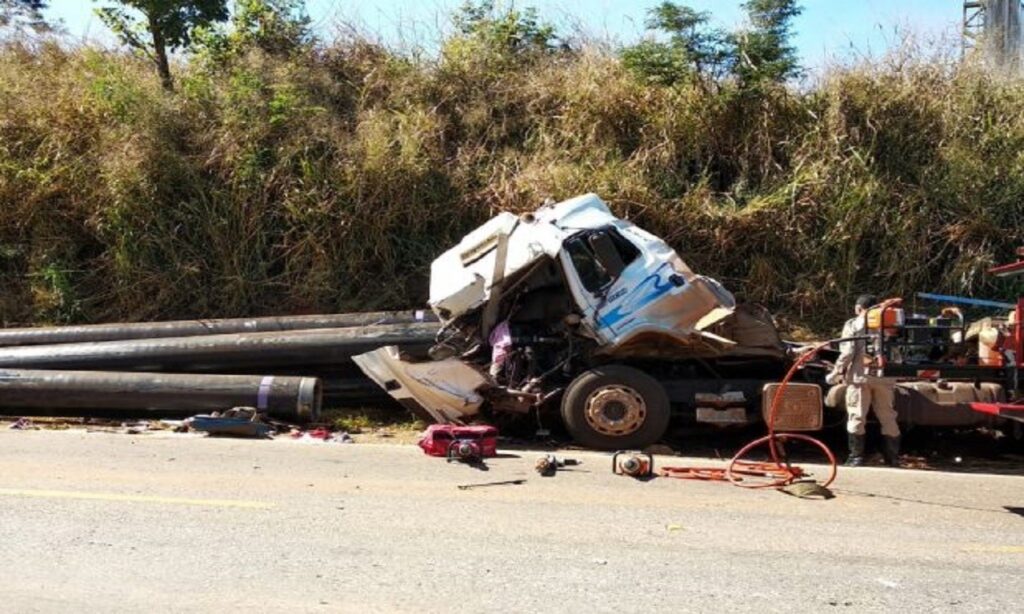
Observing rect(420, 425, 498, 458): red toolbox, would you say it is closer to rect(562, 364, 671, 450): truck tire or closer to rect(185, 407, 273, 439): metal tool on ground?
rect(562, 364, 671, 450): truck tire

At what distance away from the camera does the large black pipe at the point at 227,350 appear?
400 inches

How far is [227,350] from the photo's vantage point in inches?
410

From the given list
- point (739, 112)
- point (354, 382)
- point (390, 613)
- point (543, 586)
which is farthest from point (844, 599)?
point (739, 112)

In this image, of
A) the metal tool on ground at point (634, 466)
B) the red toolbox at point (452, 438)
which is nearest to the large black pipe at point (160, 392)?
the red toolbox at point (452, 438)

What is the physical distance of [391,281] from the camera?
13867 millimetres

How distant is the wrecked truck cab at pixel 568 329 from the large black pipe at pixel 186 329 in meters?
1.83

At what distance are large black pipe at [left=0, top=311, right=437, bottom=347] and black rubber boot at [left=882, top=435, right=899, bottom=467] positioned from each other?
5.50 m

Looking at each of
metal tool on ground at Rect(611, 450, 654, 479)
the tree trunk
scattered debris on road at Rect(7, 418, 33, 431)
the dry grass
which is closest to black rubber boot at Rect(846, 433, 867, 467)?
metal tool on ground at Rect(611, 450, 654, 479)

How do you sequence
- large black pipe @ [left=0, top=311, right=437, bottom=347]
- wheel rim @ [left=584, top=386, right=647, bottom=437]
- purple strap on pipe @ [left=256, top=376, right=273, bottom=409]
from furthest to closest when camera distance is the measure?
large black pipe @ [left=0, top=311, right=437, bottom=347]
purple strap on pipe @ [left=256, top=376, right=273, bottom=409]
wheel rim @ [left=584, top=386, right=647, bottom=437]

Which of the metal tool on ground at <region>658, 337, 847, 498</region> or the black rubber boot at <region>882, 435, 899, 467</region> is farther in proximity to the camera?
the black rubber boot at <region>882, 435, 899, 467</region>

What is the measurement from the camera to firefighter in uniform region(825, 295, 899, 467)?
8141 millimetres

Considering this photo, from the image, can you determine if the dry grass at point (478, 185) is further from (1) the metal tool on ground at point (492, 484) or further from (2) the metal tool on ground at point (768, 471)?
(1) the metal tool on ground at point (492, 484)

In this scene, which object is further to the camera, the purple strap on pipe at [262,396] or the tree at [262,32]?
the tree at [262,32]

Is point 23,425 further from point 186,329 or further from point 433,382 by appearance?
point 433,382
